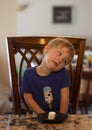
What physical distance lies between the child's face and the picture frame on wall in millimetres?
6600

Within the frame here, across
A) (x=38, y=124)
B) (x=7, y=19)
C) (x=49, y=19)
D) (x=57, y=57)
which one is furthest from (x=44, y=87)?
(x=49, y=19)

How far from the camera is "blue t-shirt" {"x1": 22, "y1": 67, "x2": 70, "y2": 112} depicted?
4.42 feet

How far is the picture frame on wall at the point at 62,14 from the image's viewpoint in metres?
7.83

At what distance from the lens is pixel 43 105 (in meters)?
1.35

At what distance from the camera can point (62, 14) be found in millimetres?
7891

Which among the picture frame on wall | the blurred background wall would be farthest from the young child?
the picture frame on wall

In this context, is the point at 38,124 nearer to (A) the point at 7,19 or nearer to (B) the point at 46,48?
(B) the point at 46,48

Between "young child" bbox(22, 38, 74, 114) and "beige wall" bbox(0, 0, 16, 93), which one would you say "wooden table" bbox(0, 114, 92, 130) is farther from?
"beige wall" bbox(0, 0, 16, 93)

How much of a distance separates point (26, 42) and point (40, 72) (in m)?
0.18

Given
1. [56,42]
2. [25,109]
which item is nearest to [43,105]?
[25,109]

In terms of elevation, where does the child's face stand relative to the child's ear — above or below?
below

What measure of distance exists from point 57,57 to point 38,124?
0.40 meters

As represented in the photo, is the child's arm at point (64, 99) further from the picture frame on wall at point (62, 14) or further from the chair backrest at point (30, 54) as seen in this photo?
the picture frame on wall at point (62, 14)

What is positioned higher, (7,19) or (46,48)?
(7,19)
